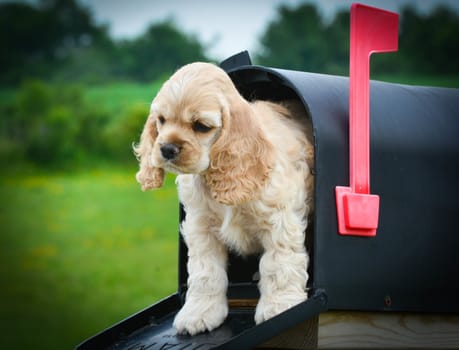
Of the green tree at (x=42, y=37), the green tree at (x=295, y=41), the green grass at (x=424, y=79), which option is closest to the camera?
the green grass at (x=424, y=79)

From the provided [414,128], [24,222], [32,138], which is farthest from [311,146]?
[32,138]

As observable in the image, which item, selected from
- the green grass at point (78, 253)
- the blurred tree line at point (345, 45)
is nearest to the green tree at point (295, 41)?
the blurred tree line at point (345, 45)

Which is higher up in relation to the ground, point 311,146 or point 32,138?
point 32,138

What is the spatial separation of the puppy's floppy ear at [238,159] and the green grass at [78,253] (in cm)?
630

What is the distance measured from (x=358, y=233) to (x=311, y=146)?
59 centimetres

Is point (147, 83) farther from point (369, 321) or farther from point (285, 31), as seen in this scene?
point (369, 321)

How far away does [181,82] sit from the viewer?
357 cm

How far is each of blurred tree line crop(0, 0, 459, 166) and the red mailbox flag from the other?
8.72 m

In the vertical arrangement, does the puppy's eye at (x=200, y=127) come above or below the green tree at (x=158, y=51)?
below

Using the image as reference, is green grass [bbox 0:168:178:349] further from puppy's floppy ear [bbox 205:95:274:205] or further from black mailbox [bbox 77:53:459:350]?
puppy's floppy ear [bbox 205:95:274:205]

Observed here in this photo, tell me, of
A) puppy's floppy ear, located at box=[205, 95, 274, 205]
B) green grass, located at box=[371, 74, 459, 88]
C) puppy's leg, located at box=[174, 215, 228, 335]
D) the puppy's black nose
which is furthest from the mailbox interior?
green grass, located at box=[371, 74, 459, 88]

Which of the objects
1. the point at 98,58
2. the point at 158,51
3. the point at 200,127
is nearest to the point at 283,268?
the point at 200,127

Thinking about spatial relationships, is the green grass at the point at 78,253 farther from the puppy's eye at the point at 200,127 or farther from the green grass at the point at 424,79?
the puppy's eye at the point at 200,127

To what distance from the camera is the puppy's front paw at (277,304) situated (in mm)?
3717
